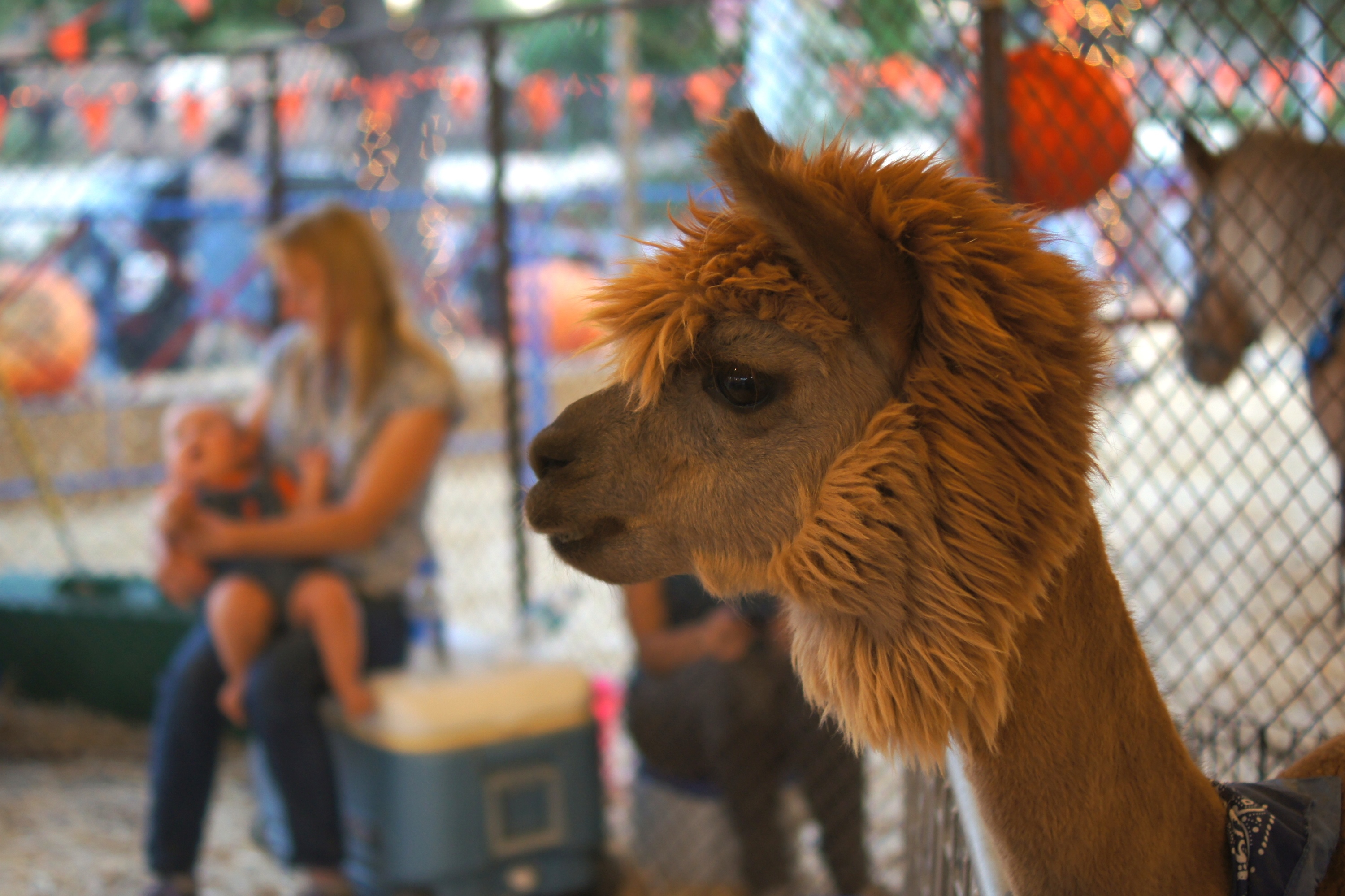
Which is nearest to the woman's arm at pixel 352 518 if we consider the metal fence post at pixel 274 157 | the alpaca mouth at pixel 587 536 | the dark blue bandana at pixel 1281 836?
the metal fence post at pixel 274 157

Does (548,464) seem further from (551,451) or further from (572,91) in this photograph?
(572,91)

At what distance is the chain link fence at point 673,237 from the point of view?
178 centimetres

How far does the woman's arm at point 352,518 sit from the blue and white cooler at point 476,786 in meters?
0.37

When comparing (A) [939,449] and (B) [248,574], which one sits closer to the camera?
(A) [939,449]

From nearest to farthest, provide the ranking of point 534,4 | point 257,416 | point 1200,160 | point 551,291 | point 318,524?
point 1200,160, point 318,524, point 257,416, point 551,291, point 534,4

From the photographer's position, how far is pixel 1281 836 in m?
0.95

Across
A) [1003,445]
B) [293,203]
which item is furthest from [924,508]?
[293,203]

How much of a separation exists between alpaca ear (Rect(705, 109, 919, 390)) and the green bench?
322 centimetres

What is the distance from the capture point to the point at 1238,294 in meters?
2.04

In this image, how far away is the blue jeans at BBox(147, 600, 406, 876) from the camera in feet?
8.09

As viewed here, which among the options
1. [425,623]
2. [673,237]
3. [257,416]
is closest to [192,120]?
[257,416]

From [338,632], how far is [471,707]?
0.37 meters

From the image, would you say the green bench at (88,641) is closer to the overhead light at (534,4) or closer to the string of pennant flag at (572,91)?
the string of pennant flag at (572,91)

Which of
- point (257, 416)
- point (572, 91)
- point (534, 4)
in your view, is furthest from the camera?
point (534, 4)
